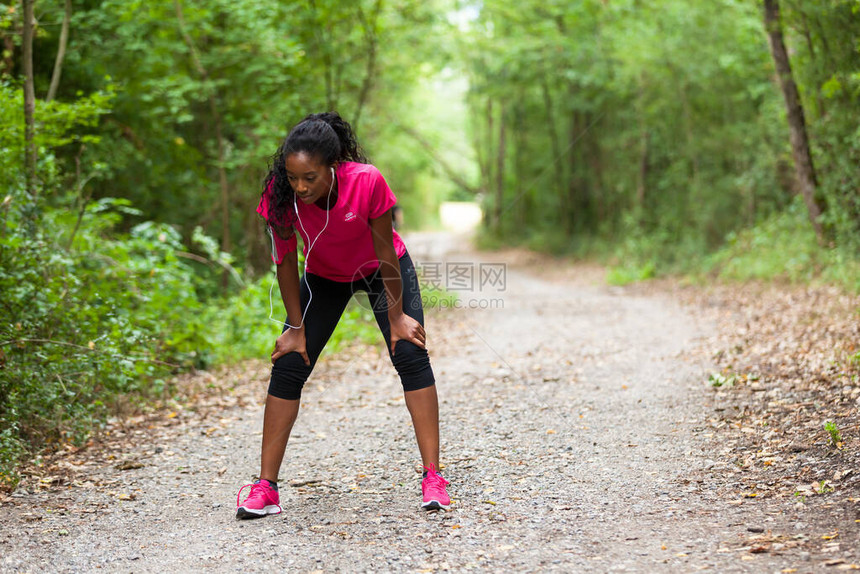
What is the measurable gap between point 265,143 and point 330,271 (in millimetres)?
7874

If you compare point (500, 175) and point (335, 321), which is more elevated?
point (500, 175)

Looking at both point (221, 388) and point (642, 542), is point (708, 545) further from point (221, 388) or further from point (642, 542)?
point (221, 388)

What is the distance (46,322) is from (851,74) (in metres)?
9.87

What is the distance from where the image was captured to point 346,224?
3402 mm

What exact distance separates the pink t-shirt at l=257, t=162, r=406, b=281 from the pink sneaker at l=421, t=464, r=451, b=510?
3.35 ft

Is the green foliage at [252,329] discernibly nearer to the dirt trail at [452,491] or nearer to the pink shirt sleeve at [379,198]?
the dirt trail at [452,491]

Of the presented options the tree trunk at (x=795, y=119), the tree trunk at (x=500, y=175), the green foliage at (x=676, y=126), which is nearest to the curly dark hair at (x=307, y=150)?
the green foliage at (x=676, y=126)

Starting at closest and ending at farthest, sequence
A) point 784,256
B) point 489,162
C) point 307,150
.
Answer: point 307,150 → point 784,256 → point 489,162

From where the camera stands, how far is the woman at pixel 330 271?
11.0ft

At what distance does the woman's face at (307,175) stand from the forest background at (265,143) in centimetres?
237

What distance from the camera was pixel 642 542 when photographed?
3.04 meters

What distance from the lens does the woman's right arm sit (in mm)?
3561

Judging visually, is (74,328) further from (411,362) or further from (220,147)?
(220,147)

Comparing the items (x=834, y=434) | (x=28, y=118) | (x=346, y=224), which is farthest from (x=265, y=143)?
(x=834, y=434)
